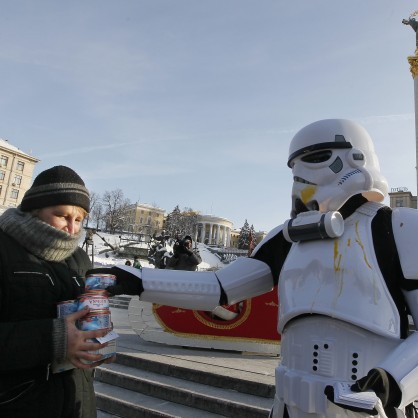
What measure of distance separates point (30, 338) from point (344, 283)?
133 centimetres

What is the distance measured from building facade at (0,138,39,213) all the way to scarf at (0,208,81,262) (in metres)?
62.2

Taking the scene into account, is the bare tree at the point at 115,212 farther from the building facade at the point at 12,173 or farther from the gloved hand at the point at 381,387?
the gloved hand at the point at 381,387

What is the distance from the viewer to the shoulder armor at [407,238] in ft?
5.73

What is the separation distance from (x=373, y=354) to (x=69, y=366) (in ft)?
4.28

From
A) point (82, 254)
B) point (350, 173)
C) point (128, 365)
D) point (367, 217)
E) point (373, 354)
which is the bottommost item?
point (128, 365)

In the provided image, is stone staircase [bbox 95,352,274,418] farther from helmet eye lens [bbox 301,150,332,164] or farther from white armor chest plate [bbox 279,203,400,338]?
helmet eye lens [bbox 301,150,332,164]

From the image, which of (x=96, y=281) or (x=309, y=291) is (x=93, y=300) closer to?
(x=96, y=281)

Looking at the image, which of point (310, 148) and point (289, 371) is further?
point (310, 148)

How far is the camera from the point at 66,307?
5.08 feet

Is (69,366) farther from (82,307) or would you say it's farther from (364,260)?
(364,260)

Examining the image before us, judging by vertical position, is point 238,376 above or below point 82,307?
below

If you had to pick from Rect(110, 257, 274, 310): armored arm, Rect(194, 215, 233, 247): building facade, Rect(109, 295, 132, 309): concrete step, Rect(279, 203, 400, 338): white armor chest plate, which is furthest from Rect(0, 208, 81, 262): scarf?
Rect(194, 215, 233, 247): building facade

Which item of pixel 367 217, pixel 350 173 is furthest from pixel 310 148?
pixel 367 217

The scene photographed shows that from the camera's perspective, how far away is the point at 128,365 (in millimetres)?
5145
